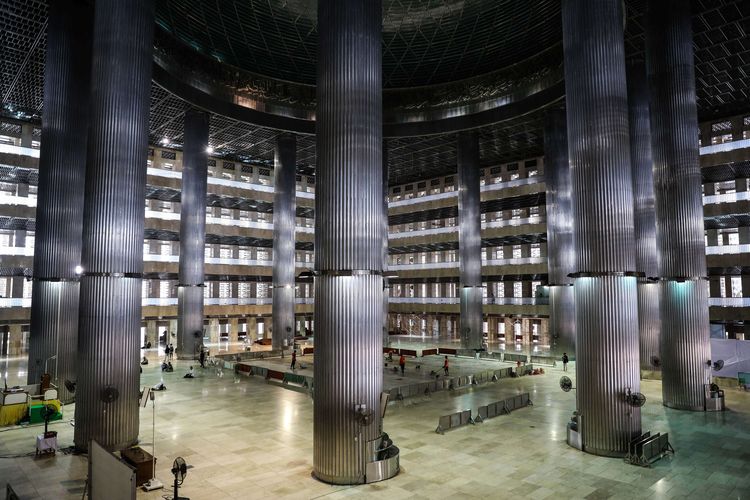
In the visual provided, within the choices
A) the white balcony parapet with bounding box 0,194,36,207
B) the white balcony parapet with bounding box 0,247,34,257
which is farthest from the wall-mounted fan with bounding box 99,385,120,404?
the white balcony parapet with bounding box 0,194,36,207

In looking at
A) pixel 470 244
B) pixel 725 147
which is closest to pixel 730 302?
pixel 725 147

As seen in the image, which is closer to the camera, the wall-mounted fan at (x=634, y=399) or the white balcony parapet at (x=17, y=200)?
the wall-mounted fan at (x=634, y=399)

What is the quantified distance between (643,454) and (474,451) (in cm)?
469

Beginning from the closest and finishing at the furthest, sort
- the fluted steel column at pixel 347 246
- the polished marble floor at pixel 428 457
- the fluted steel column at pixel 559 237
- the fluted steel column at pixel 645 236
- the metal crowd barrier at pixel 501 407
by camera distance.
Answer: the polished marble floor at pixel 428 457
the fluted steel column at pixel 347 246
the metal crowd barrier at pixel 501 407
the fluted steel column at pixel 645 236
the fluted steel column at pixel 559 237

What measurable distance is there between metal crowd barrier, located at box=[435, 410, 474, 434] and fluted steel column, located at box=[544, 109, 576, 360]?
21.4 m

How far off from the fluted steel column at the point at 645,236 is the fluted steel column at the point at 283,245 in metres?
26.4

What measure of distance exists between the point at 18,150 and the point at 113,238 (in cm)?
3189

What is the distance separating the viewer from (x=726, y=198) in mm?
36938

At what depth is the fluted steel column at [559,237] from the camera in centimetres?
3612

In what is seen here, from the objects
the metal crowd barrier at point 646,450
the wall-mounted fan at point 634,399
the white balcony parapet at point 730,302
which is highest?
the white balcony parapet at point 730,302

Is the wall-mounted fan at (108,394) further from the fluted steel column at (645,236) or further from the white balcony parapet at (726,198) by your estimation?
the white balcony parapet at (726,198)

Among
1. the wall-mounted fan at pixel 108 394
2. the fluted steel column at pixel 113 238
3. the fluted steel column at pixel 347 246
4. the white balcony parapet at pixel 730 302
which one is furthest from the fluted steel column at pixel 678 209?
the wall-mounted fan at pixel 108 394

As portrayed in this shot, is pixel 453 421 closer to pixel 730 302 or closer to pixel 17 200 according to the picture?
pixel 730 302

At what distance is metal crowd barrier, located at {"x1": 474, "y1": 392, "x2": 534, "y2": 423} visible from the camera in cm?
1850
